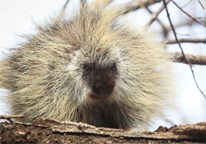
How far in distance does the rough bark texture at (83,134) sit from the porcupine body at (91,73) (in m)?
0.49

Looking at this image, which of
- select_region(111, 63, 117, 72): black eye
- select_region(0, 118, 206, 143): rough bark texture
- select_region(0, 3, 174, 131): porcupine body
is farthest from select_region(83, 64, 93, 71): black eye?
select_region(0, 118, 206, 143): rough bark texture

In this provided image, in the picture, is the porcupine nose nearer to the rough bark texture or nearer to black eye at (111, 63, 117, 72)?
black eye at (111, 63, 117, 72)

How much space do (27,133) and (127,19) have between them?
1.34 metres

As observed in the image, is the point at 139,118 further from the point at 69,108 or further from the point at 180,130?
the point at 180,130

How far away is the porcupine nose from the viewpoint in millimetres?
1446

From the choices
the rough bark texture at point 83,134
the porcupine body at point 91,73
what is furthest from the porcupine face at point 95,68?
the rough bark texture at point 83,134

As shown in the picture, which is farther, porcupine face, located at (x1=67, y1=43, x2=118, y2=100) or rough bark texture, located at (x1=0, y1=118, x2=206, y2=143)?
porcupine face, located at (x1=67, y1=43, x2=118, y2=100)

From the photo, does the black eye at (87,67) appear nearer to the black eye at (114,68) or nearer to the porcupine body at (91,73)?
the porcupine body at (91,73)

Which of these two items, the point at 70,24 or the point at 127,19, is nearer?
the point at 70,24

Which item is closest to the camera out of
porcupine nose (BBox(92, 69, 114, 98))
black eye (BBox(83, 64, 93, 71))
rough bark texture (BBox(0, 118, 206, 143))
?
rough bark texture (BBox(0, 118, 206, 143))

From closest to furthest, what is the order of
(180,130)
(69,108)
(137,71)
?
1. (180,130)
2. (69,108)
3. (137,71)

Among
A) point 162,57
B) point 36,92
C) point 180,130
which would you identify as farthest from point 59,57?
point 180,130

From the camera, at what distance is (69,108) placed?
166 centimetres

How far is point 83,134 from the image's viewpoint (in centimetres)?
100
